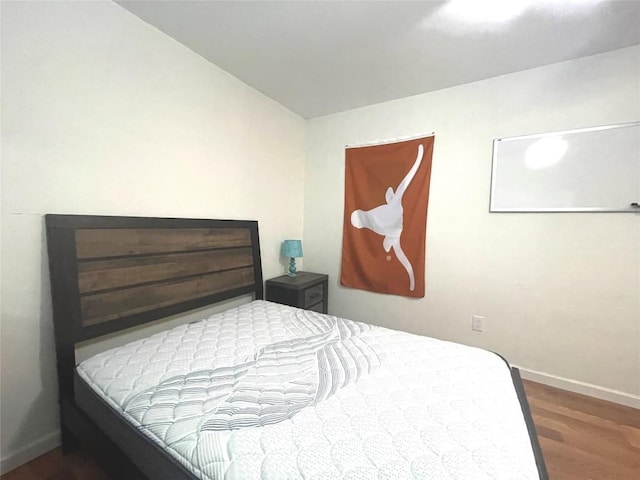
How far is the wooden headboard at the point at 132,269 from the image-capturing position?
1271 millimetres

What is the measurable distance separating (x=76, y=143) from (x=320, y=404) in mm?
1733

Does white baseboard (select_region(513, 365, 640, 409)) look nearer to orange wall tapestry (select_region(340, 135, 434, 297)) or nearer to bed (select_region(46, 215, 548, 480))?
orange wall tapestry (select_region(340, 135, 434, 297))

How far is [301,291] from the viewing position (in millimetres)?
2410

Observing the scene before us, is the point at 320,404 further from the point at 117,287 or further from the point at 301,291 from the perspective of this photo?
the point at 301,291

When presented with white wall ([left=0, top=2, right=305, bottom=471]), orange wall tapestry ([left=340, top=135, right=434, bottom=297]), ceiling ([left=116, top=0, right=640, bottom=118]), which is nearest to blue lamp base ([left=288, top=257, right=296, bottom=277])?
orange wall tapestry ([left=340, top=135, right=434, bottom=297])

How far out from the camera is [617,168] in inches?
68.5

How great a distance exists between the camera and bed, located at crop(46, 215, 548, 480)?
739 mm

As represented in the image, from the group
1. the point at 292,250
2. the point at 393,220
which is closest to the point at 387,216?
the point at 393,220

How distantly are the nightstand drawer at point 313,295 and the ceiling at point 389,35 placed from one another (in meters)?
1.89

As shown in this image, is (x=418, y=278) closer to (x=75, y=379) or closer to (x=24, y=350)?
(x=75, y=379)

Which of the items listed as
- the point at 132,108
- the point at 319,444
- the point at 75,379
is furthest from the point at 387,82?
the point at 75,379

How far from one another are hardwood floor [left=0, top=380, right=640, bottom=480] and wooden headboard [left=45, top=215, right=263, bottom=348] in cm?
60

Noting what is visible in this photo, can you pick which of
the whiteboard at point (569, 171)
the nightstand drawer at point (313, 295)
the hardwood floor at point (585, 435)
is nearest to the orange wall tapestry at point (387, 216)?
the nightstand drawer at point (313, 295)

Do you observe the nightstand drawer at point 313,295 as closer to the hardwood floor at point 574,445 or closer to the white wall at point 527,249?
the white wall at point 527,249
